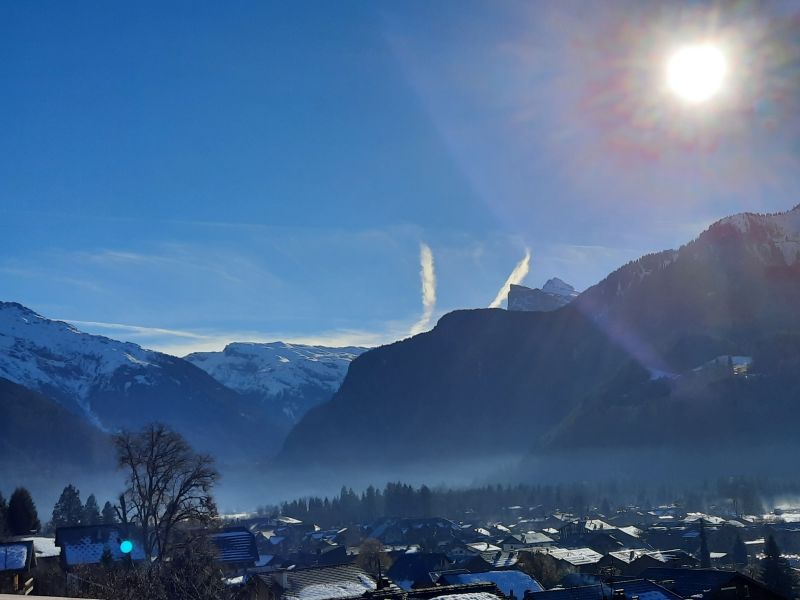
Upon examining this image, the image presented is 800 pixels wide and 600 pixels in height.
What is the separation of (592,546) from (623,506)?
84.0 metres

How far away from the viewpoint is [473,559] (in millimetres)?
86000

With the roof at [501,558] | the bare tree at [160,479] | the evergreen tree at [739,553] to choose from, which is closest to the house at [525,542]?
the roof at [501,558]

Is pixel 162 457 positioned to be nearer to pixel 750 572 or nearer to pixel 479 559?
pixel 479 559

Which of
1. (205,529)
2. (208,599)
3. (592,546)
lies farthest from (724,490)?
(208,599)

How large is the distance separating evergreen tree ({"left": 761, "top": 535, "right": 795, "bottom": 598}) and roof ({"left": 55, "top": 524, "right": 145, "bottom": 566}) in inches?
1769

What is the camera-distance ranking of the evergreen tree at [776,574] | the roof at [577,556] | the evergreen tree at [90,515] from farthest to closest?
the evergreen tree at [90,515], the roof at [577,556], the evergreen tree at [776,574]

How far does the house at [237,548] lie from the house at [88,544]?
63.2 feet

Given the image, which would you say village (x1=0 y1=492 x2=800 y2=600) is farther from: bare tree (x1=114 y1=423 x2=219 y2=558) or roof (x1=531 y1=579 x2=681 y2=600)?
bare tree (x1=114 y1=423 x2=219 y2=558)

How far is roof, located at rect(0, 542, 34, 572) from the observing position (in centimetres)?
5208

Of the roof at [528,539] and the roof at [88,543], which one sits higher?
the roof at [88,543]

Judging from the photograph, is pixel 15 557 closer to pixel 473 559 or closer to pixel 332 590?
pixel 332 590

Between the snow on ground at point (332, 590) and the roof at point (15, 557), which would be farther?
the roof at point (15, 557)

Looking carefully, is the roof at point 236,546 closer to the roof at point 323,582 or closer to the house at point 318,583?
the house at point 318,583

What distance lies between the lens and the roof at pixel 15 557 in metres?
52.1
